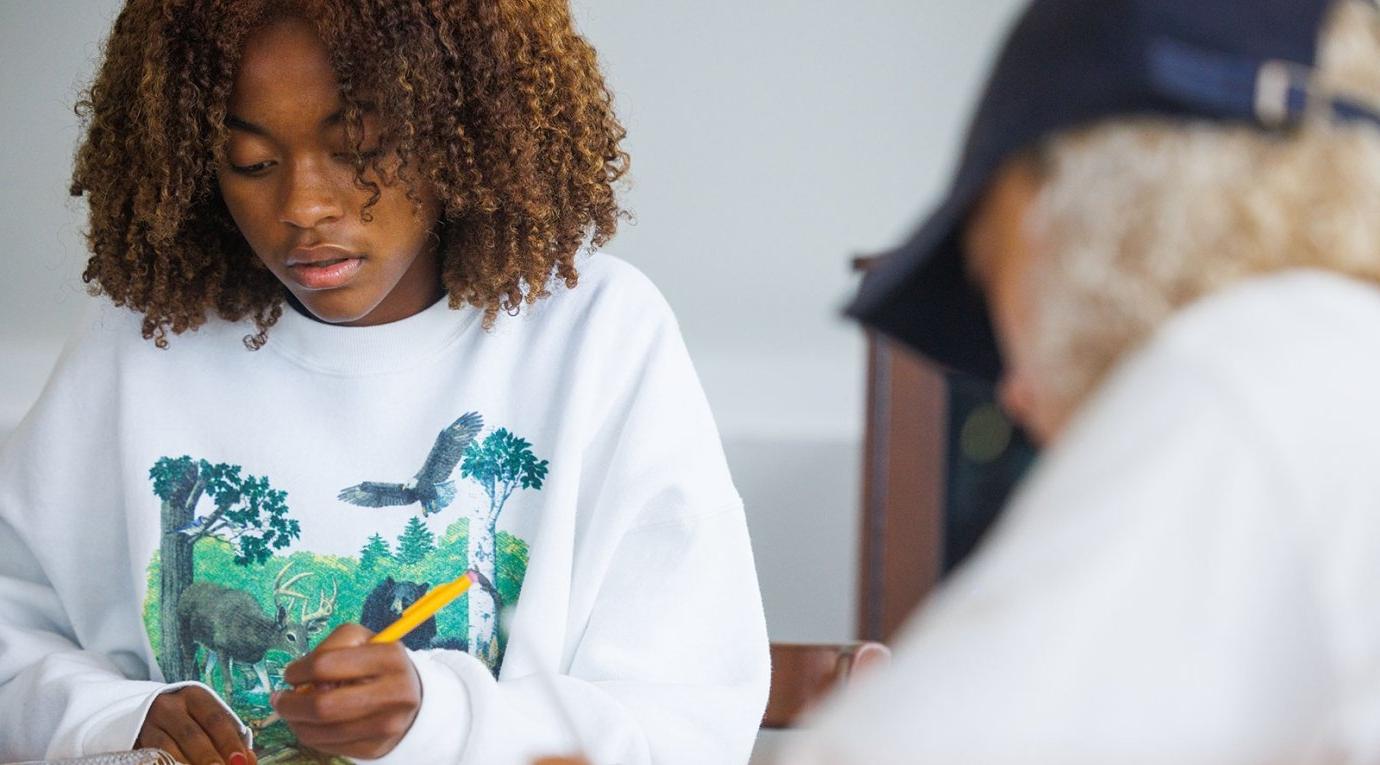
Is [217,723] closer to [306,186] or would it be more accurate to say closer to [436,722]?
[436,722]

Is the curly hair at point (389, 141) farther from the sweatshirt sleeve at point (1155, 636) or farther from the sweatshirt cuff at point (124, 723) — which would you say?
the sweatshirt sleeve at point (1155, 636)

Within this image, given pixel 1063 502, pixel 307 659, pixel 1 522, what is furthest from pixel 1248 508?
pixel 1 522

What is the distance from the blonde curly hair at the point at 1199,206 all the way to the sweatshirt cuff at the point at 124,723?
0.74m

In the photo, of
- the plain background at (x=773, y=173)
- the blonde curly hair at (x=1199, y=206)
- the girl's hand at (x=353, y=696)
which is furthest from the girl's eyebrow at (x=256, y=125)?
the plain background at (x=773, y=173)

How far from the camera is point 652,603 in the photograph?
1165 mm

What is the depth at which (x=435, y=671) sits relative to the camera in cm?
101

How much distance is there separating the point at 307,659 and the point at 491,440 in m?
0.35

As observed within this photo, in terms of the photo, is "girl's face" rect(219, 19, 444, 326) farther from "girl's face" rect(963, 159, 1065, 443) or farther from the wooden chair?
"girl's face" rect(963, 159, 1065, 443)

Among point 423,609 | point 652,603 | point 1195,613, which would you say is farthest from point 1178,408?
point 652,603

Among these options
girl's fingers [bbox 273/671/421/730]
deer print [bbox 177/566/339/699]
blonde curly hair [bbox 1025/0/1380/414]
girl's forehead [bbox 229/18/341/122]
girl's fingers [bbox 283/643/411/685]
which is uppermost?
girl's forehead [bbox 229/18/341/122]

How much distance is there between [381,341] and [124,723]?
36 centimetres

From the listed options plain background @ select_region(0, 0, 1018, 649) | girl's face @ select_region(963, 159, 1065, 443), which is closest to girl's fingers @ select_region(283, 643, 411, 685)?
girl's face @ select_region(963, 159, 1065, 443)

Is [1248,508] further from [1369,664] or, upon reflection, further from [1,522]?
[1,522]

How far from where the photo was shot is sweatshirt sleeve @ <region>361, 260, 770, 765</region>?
1.06m
